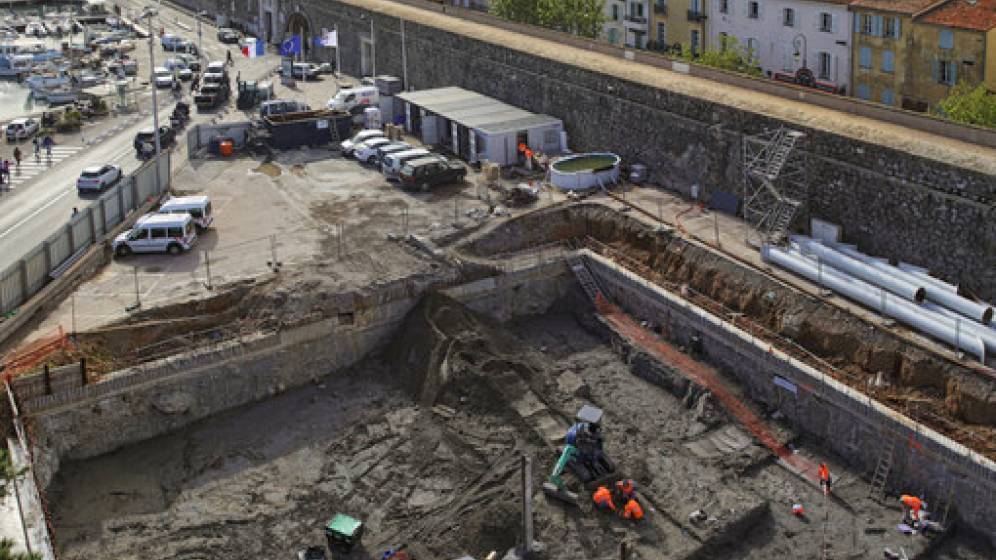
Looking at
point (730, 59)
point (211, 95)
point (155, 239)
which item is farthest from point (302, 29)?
point (155, 239)

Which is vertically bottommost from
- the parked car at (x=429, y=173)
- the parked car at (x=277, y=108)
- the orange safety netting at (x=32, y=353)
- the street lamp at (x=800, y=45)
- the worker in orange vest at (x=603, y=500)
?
→ the worker in orange vest at (x=603, y=500)

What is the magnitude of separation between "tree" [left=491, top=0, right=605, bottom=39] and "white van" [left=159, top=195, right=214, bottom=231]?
93.5 feet

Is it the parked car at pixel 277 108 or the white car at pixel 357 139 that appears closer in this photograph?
the white car at pixel 357 139

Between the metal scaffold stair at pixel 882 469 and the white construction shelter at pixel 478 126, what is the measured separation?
22071mm

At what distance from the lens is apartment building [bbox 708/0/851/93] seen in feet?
180

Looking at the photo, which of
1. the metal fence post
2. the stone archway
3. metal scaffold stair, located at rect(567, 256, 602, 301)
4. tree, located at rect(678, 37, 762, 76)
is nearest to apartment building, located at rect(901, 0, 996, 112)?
tree, located at rect(678, 37, 762, 76)

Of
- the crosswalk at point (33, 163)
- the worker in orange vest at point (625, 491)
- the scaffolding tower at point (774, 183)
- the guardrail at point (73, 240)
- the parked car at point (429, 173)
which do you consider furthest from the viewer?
the crosswalk at point (33, 163)

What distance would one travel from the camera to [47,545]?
84.0ft

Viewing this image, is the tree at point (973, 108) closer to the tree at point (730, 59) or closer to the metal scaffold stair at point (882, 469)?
the tree at point (730, 59)

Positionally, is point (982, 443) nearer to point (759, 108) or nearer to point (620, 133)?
point (759, 108)

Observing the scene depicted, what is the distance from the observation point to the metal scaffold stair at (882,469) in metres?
28.4

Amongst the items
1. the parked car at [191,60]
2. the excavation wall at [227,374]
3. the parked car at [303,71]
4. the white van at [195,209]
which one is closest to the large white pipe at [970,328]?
the excavation wall at [227,374]

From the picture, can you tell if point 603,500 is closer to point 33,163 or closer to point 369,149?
point 369,149

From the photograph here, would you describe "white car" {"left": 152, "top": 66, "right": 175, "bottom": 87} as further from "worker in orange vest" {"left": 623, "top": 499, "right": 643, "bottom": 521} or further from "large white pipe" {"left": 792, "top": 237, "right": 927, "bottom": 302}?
"worker in orange vest" {"left": 623, "top": 499, "right": 643, "bottom": 521}
